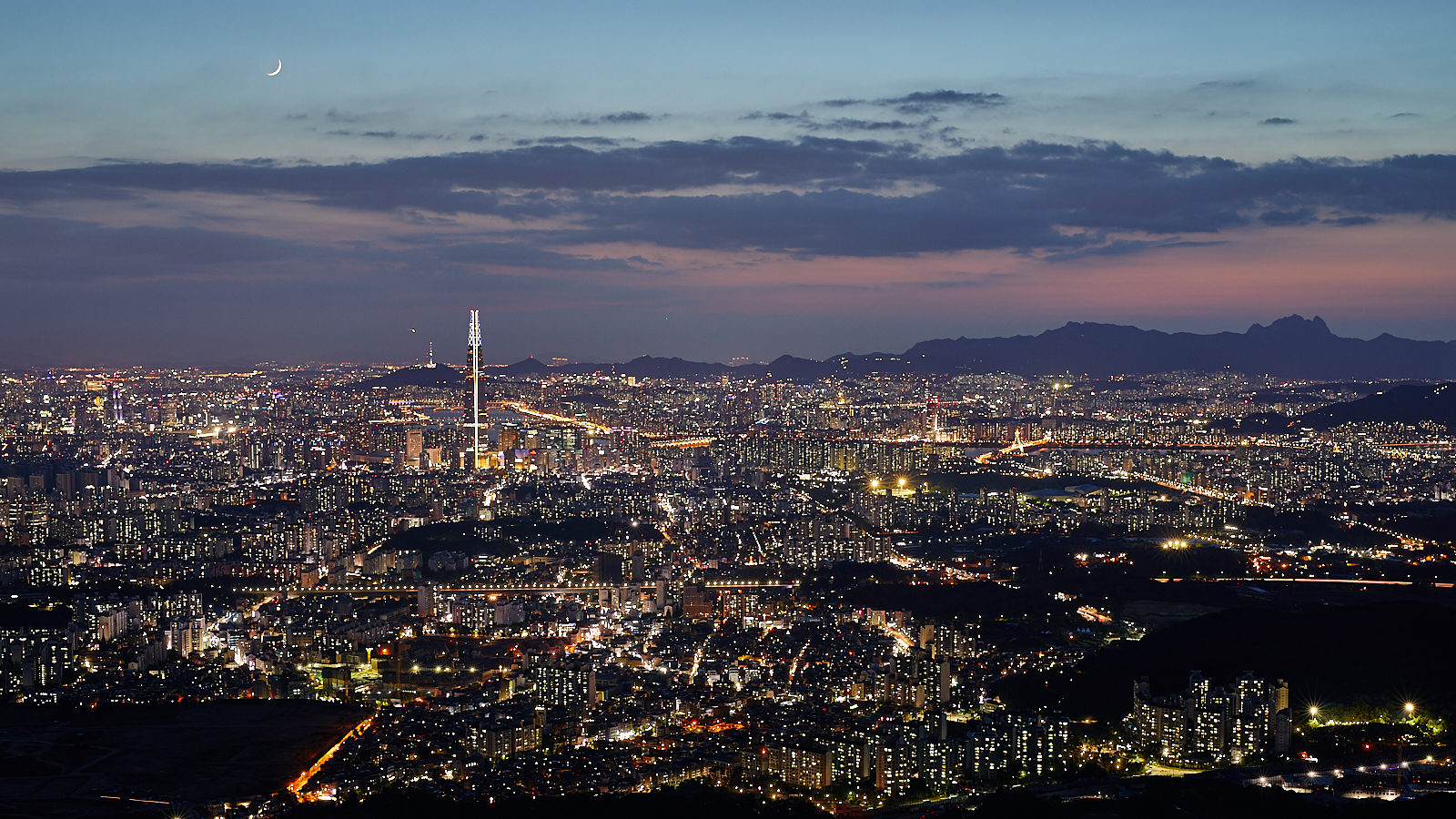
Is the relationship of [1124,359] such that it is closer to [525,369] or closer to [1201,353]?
[1201,353]

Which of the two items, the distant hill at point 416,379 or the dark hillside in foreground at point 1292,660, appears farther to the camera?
the distant hill at point 416,379

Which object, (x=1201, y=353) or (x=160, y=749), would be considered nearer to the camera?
(x=160, y=749)

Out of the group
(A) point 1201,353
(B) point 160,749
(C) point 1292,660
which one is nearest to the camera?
(B) point 160,749

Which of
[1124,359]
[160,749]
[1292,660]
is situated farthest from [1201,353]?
[160,749]

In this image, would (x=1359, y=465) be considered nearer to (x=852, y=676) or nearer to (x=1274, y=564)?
(x=1274, y=564)

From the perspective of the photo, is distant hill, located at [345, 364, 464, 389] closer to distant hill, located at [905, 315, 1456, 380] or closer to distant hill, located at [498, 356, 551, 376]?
distant hill, located at [498, 356, 551, 376]

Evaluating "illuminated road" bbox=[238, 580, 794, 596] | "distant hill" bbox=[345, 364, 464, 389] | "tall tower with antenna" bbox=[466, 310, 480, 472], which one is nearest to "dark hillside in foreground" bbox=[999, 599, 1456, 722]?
"illuminated road" bbox=[238, 580, 794, 596]

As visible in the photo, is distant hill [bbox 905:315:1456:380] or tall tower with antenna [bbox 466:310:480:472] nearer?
tall tower with antenna [bbox 466:310:480:472]

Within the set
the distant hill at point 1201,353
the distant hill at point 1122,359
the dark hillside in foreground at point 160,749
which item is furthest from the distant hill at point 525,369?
the dark hillside in foreground at point 160,749

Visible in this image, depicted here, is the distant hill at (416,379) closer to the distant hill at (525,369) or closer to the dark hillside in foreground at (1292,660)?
the distant hill at (525,369)
